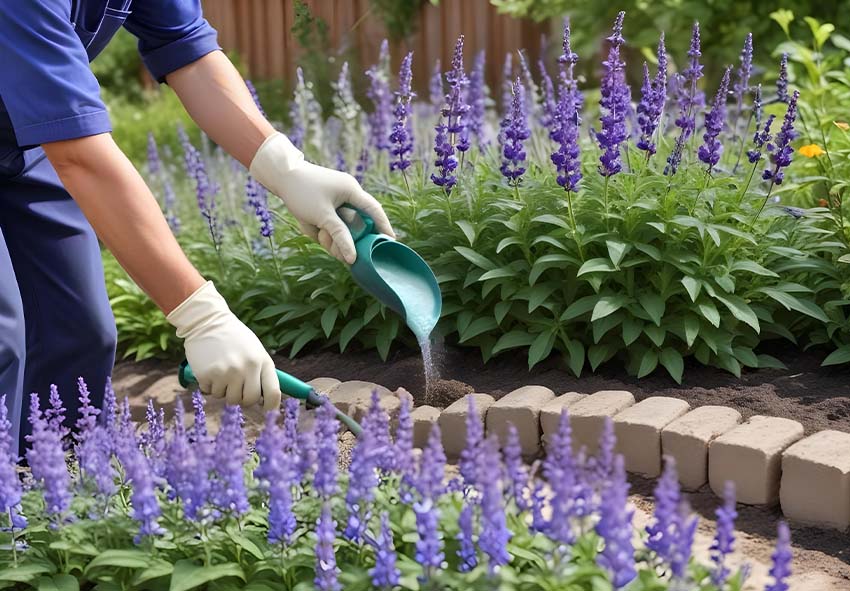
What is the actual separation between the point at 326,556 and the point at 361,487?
0.52 ft

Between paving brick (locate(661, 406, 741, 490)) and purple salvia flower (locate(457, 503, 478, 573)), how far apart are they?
1.05m

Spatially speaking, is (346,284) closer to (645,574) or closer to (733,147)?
(733,147)

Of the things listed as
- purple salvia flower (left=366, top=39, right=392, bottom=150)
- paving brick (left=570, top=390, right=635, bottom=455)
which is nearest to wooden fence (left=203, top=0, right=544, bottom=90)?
purple salvia flower (left=366, top=39, right=392, bottom=150)

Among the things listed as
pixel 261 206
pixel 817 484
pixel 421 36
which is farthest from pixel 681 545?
pixel 421 36

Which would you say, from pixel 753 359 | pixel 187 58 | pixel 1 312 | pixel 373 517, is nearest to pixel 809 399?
pixel 753 359

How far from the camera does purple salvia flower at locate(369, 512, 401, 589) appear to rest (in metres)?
1.79

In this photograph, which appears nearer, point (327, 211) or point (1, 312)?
point (1, 312)

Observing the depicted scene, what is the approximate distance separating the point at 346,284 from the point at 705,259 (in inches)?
45.6

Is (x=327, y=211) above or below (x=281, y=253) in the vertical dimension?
above

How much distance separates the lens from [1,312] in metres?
2.55

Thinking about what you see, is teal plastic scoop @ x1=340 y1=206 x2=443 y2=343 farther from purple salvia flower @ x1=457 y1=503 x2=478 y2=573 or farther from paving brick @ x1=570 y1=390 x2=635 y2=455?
purple salvia flower @ x1=457 y1=503 x2=478 y2=573

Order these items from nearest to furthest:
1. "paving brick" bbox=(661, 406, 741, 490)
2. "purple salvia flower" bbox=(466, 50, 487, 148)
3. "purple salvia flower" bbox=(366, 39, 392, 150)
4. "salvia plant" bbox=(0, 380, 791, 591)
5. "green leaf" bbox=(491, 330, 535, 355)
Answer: "salvia plant" bbox=(0, 380, 791, 591) → "paving brick" bbox=(661, 406, 741, 490) → "green leaf" bbox=(491, 330, 535, 355) → "purple salvia flower" bbox=(466, 50, 487, 148) → "purple salvia flower" bbox=(366, 39, 392, 150)

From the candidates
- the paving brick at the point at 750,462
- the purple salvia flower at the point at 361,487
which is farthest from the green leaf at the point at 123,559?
the paving brick at the point at 750,462

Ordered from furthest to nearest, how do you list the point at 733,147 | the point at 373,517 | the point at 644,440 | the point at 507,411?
the point at 733,147
the point at 507,411
the point at 644,440
the point at 373,517
